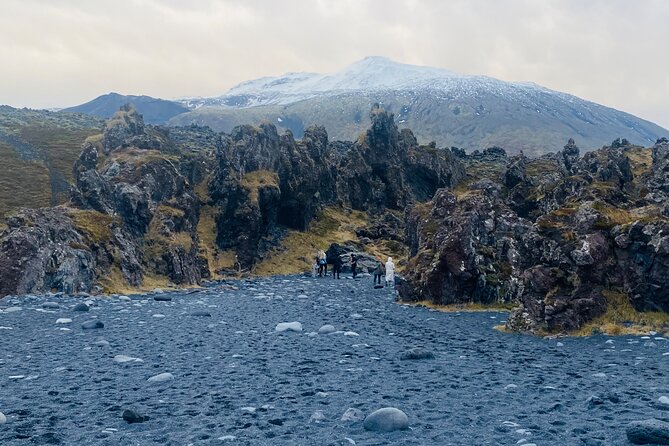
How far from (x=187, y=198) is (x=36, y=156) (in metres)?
64.2

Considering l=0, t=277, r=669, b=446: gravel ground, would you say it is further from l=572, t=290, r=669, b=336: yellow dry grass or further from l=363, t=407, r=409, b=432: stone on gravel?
l=572, t=290, r=669, b=336: yellow dry grass

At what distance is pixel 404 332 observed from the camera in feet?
65.3

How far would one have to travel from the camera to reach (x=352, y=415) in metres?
9.55

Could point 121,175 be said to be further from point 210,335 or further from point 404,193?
point 404,193

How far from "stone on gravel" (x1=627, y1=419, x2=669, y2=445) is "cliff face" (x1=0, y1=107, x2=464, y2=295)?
101ft

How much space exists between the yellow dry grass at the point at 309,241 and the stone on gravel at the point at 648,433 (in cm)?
5308

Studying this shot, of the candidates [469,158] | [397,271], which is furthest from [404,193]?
[469,158]

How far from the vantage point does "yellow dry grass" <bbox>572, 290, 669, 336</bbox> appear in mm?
18453

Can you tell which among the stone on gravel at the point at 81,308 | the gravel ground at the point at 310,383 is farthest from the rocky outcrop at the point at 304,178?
the gravel ground at the point at 310,383

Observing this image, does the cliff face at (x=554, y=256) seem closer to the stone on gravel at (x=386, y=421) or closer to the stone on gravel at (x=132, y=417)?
the stone on gravel at (x=386, y=421)

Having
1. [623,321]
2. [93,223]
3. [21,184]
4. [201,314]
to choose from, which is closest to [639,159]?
[623,321]

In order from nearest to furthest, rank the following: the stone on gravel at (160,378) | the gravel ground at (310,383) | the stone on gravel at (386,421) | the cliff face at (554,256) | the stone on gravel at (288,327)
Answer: the gravel ground at (310,383) → the stone on gravel at (386,421) → the stone on gravel at (160,378) → the stone on gravel at (288,327) → the cliff face at (554,256)

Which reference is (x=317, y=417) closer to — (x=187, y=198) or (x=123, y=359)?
(x=123, y=359)

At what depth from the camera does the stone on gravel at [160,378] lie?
40.0 ft
